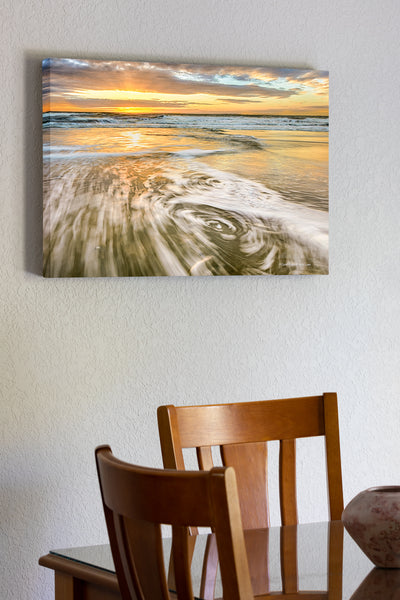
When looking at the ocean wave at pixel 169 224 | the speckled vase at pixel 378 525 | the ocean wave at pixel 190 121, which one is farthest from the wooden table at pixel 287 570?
the ocean wave at pixel 190 121

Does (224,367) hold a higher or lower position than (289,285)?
lower

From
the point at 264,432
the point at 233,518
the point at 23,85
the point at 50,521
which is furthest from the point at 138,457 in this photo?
the point at 233,518

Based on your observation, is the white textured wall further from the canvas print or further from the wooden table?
the wooden table

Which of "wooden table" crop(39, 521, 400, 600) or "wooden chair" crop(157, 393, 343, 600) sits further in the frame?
"wooden chair" crop(157, 393, 343, 600)

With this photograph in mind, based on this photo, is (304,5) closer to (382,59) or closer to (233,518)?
(382,59)

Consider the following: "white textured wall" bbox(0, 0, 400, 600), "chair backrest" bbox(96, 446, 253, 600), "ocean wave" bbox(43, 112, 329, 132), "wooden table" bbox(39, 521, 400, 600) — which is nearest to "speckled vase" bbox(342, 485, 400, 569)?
"wooden table" bbox(39, 521, 400, 600)

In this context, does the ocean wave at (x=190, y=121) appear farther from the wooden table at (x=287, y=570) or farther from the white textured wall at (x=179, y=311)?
the wooden table at (x=287, y=570)
